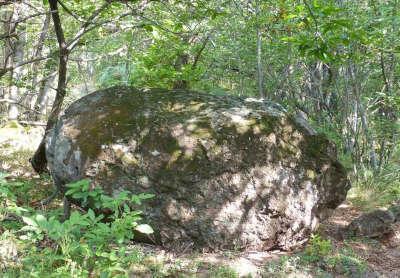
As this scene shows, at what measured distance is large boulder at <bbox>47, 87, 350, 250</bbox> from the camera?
453cm

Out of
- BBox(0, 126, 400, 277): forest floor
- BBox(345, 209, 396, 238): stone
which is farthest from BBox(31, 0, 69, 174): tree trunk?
BBox(345, 209, 396, 238): stone

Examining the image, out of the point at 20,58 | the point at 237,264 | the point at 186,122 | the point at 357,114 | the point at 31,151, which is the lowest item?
the point at 237,264

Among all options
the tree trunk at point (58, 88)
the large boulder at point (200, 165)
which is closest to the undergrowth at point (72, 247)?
the large boulder at point (200, 165)

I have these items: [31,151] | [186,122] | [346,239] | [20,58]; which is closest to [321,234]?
[346,239]

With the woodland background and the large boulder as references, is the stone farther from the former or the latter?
the woodland background

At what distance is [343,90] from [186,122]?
4.75m

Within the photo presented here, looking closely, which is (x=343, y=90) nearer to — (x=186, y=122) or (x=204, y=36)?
(x=204, y=36)

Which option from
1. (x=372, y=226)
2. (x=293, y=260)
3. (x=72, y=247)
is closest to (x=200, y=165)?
(x=293, y=260)

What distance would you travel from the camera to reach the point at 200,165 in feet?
15.2

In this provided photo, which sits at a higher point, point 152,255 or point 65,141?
point 65,141

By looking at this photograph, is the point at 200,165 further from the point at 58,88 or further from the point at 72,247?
the point at 58,88

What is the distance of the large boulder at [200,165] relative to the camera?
4.53 metres

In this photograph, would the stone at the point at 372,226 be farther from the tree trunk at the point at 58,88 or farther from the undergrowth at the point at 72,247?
the tree trunk at the point at 58,88

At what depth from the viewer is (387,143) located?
8.41 m
